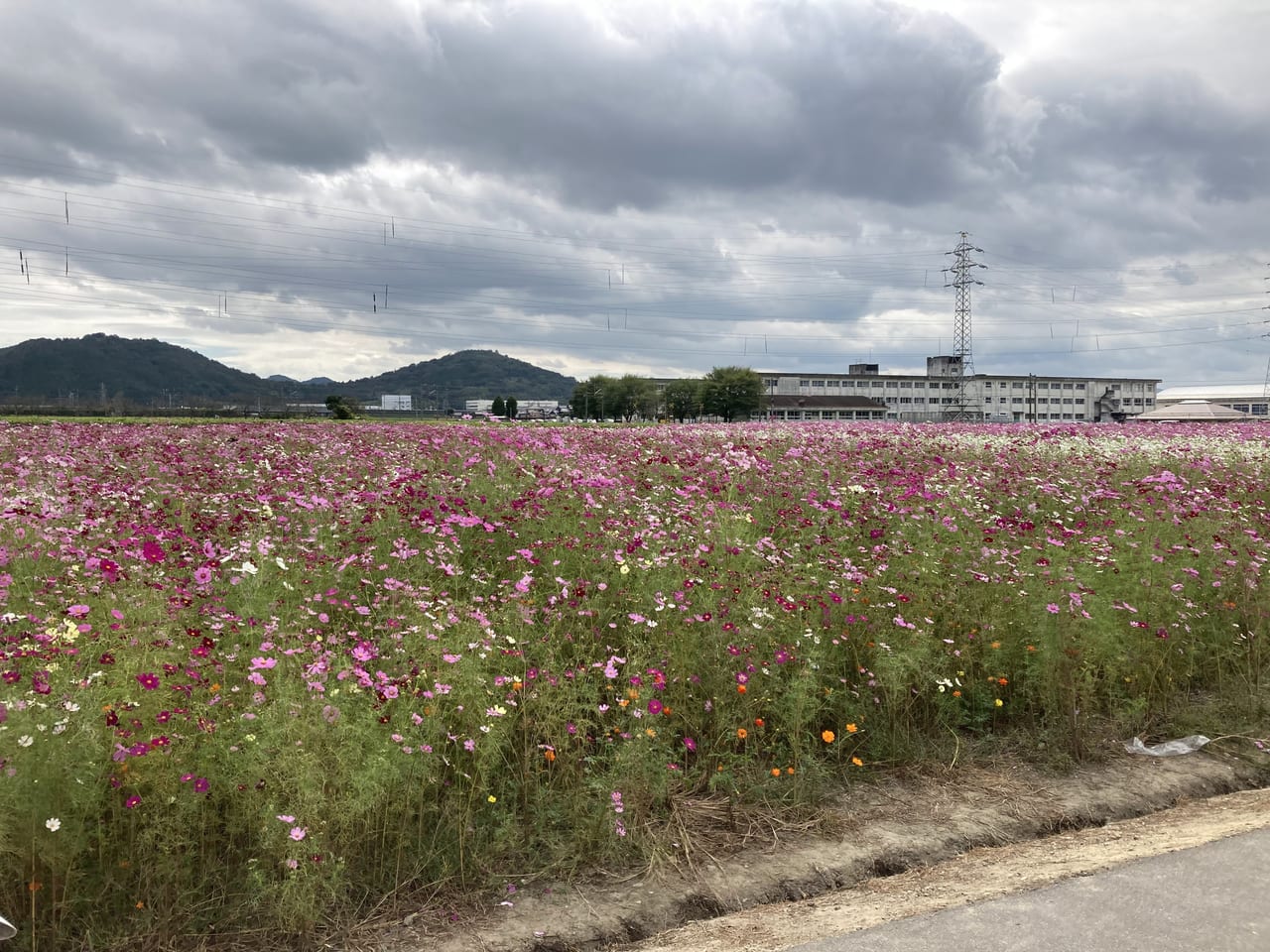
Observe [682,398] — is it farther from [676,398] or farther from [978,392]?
[978,392]

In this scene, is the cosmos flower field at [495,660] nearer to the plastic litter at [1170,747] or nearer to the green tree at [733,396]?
the plastic litter at [1170,747]

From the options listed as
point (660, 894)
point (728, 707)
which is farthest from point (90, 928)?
point (728, 707)

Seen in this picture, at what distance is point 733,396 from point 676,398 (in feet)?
62.1

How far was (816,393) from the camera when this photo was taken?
142 m

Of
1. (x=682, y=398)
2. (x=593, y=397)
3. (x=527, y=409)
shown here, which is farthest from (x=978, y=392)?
(x=527, y=409)

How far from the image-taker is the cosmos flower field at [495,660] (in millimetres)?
3514

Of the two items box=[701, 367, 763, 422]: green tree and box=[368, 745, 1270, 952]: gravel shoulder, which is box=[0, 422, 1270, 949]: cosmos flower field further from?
box=[701, 367, 763, 422]: green tree

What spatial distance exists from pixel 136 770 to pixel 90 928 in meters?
0.59

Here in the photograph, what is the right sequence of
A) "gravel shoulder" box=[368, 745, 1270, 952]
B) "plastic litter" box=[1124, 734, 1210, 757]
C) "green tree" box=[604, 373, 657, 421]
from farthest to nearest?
"green tree" box=[604, 373, 657, 421] < "plastic litter" box=[1124, 734, 1210, 757] < "gravel shoulder" box=[368, 745, 1270, 952]

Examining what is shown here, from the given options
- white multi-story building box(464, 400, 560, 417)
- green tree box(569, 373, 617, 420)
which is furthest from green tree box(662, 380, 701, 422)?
white multi-story building box(464, 400, 560, 417)

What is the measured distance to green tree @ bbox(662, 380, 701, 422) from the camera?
12497cm

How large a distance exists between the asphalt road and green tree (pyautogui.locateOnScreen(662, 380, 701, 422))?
119164 millimetres

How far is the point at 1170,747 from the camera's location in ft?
18.7

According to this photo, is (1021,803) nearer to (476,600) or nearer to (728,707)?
(728,707)
